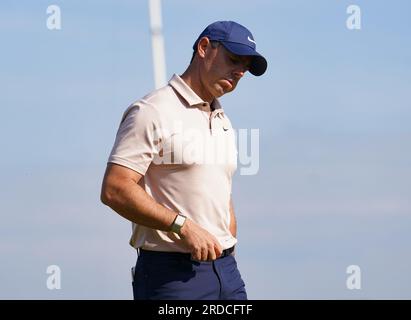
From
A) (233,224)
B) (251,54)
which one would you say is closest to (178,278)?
(233,224)

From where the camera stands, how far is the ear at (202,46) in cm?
455

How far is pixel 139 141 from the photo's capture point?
13.5ft

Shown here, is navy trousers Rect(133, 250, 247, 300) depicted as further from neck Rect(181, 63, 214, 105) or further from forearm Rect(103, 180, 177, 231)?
neck Rect(181, 63, 214, 105)

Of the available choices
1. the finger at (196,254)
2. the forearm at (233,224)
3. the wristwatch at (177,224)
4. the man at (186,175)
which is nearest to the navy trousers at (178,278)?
the man at (186,175)

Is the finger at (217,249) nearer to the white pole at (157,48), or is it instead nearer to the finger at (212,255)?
the finger at (212,255)

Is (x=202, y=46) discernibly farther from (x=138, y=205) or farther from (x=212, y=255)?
(x=212, y=255)

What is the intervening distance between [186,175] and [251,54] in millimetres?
863

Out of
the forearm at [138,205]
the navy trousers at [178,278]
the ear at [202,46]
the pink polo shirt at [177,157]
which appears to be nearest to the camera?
the forearm at [138,205]

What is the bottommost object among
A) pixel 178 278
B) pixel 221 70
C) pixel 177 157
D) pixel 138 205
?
pixel 178 278

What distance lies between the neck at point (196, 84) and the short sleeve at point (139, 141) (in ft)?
1.35

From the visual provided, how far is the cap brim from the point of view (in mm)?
4441
